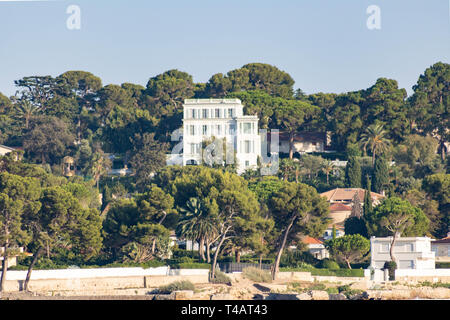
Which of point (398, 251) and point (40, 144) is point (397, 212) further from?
point (40, 144)

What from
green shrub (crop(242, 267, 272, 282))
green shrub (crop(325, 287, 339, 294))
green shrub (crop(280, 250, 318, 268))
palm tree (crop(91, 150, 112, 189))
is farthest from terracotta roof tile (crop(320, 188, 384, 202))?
green shrub (crop(325, 287, 339, 294))

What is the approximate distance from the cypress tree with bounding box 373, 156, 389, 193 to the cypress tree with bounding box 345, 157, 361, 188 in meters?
1.54

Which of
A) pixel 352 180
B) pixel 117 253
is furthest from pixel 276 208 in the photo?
pixel 352 180

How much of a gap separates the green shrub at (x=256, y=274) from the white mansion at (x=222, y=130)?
101ft

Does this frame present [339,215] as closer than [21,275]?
No

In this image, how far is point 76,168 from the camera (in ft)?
419

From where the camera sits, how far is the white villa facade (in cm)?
9156

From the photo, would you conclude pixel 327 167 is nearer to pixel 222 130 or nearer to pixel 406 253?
pixel 222 130

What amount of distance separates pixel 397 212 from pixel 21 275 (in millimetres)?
30558

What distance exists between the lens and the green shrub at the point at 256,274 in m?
84.4

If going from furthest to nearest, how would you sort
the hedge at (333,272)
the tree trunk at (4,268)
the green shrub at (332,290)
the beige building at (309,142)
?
the beige building at (309,142)
the hedge at (333,272)
the green shrub at (332,290)
the tree trunk at (4,268)

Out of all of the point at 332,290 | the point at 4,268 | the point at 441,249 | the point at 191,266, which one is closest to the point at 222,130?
the point at 441,249

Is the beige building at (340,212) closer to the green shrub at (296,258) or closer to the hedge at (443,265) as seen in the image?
the hedge at (443,265)

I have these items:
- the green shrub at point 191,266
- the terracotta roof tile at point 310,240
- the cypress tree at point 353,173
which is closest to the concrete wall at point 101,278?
the green shrub at point 191,266
